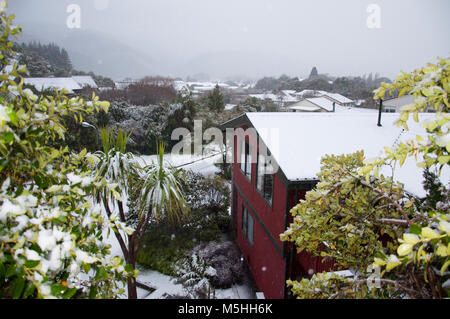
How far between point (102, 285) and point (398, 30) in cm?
3630

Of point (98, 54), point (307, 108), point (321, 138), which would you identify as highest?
point (98, 54)

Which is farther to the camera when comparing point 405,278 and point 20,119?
point 405,278

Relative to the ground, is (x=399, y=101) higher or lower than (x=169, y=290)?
higher

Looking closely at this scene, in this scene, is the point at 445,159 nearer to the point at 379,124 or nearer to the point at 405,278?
the point at 405,278

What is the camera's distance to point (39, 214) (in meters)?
1.36

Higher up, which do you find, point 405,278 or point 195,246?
point 405,278

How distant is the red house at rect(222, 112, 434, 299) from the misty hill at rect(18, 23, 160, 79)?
120 ft

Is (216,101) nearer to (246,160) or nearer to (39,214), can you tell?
(246,160)

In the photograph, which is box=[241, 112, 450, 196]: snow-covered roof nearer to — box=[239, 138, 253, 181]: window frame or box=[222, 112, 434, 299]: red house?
box=[222, 112, 434, 299]: red house

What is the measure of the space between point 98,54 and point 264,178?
43919 millimetres

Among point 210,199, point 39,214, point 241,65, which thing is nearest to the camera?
point 39,214

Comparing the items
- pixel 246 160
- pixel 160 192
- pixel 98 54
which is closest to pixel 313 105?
pixel 246 160

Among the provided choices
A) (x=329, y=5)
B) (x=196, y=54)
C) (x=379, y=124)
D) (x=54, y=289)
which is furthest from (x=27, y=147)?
(x=196, y=54)
